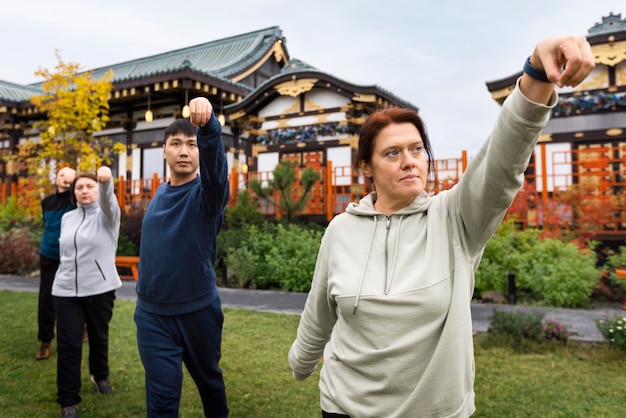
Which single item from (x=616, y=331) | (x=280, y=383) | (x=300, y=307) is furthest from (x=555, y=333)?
(x=300, y=307)

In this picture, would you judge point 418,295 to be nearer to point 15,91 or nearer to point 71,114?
point 71,114

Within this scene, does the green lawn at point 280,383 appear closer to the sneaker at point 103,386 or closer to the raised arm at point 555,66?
the sneaker at point 103,386

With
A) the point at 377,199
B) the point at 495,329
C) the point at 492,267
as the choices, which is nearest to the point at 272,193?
the point at 492,267

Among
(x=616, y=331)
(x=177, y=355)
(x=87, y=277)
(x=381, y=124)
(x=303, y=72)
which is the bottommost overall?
(x=616, y=331)

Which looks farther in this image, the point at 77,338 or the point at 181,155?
the point at 77,338

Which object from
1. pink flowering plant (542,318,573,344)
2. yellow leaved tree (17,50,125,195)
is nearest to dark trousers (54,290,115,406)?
pink flowering plant (542,318,573,344)

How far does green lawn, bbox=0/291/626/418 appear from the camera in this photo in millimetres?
3680

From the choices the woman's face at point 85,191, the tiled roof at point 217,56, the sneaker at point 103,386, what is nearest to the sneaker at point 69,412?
the sneaker at point 103,386

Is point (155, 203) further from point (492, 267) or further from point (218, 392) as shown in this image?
point (492, 267)

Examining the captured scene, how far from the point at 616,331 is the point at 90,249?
16.3 ft

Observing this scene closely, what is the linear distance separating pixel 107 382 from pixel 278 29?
18.5 meters

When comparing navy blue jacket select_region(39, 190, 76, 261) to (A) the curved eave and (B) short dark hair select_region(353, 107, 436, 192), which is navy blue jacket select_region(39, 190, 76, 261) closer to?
(B) short dark hair select_region(353, 107, 436, 192)

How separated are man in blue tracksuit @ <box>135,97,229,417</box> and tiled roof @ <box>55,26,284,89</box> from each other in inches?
572

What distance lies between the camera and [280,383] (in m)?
4.27
